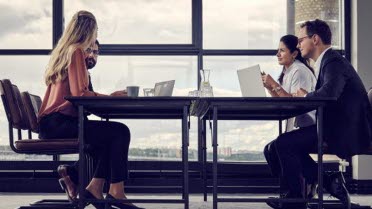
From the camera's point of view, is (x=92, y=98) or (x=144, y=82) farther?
(x=144, y=82)

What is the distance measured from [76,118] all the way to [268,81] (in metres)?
1.15

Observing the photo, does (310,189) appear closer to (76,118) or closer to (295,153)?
(295,153)

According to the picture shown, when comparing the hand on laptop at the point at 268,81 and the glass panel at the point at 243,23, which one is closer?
the hand on laptop at the point at 268,81

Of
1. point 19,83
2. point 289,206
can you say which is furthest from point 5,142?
point 289,206

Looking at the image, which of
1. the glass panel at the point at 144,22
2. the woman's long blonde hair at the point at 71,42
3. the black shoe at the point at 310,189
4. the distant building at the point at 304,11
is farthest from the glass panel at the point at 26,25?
the black shoe at the point at 310,189

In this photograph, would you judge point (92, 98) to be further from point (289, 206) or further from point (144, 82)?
point (144, 82)

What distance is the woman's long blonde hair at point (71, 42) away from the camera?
343cm

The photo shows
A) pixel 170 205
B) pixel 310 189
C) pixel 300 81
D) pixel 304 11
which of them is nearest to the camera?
pixel 310 189

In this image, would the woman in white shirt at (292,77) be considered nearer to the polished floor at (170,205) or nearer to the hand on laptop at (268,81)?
the hand on laptop at (268,81)

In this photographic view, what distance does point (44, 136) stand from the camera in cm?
351

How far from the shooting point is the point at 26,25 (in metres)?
5.32

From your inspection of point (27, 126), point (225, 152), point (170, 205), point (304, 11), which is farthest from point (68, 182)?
point (304, 11)

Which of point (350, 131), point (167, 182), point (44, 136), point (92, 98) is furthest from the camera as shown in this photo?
point (167, 182)

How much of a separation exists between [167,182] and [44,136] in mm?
1821
